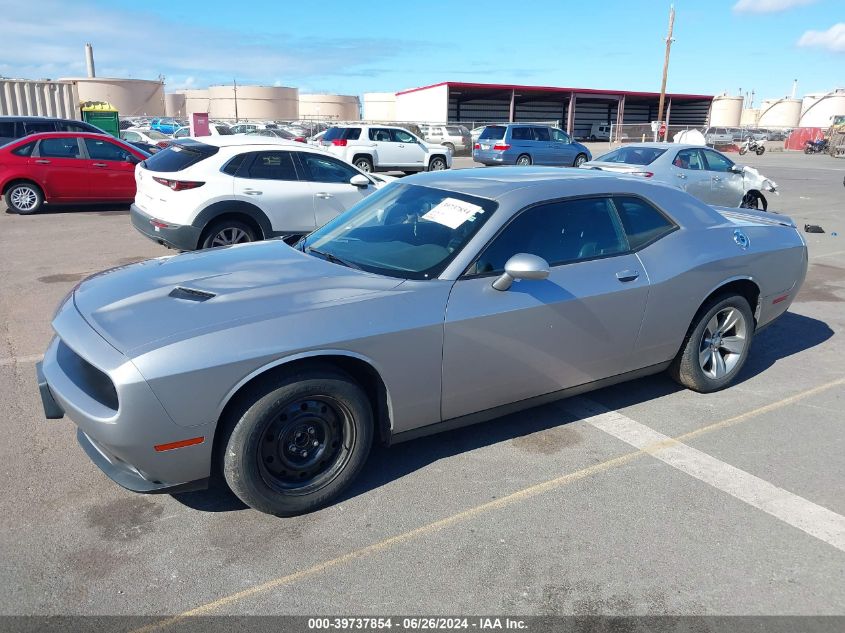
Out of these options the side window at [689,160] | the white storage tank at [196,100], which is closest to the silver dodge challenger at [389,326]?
the side window at [689,160]

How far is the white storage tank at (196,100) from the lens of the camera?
81750mm

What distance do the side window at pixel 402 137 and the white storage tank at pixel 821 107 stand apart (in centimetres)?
7720

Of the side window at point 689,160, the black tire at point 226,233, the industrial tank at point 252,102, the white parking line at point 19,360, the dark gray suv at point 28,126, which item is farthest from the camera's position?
the industrial tank at point 252,102

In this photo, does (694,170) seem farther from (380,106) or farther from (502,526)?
(380,106)

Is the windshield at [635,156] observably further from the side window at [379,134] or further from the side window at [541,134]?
the side window at [541,134]

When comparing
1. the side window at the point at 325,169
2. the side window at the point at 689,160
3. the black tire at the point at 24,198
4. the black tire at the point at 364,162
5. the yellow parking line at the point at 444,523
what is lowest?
the yellow parking line at the point at 444,523

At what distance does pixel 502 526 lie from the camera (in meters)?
3.17

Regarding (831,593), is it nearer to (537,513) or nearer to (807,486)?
(807,486)

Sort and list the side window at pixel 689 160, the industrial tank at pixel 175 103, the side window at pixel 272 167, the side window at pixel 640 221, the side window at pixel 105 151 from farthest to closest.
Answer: the industrial tank at pixel 175 103
the side window at pixel 105 151
the side window at pixel 689 160
the side window at pixel 272 167
the side window at pixel 640 221

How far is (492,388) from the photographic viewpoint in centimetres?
364

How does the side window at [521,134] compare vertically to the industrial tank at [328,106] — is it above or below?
below

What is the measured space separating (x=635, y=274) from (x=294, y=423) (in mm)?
2268

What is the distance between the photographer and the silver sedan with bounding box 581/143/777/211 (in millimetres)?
12188

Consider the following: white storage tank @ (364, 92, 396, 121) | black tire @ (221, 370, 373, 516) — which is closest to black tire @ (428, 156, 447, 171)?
black tire @ (221, 370, 373, 516)
